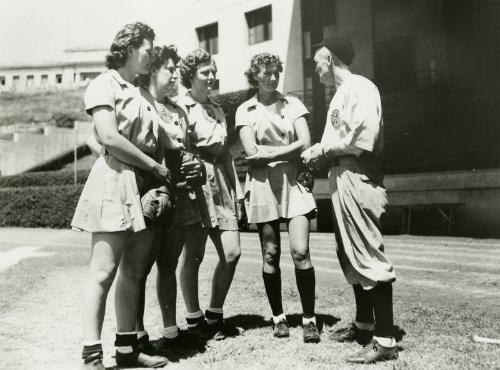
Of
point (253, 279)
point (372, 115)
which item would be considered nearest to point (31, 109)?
point (253, 279)

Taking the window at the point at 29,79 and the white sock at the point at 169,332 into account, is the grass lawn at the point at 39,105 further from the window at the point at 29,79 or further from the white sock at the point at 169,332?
the white sock at the point at 169,332

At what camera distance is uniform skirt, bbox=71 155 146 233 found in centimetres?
341

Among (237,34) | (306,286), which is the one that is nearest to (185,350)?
(306,286)

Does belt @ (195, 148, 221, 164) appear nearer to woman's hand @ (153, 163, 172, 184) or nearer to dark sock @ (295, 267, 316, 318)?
woman's hand @ (153, 163, 172, 184)

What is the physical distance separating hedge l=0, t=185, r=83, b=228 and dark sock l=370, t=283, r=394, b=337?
19681 mm

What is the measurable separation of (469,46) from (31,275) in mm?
18912

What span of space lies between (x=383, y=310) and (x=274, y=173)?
1496 mm

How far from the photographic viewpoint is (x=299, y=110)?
Answer: 184 inches

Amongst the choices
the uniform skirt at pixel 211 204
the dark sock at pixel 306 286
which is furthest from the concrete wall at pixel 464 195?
the uniform skirt at pixel 211 204

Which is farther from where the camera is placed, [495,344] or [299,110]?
[299,110]

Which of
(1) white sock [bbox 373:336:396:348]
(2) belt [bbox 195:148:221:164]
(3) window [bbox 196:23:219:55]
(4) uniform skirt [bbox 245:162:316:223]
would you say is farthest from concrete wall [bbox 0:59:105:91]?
(1) white sock [bbox 373:336:396:348]

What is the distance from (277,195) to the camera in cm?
454

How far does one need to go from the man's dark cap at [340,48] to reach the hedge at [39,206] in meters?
19.2

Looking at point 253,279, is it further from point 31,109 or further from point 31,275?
point 31,109
